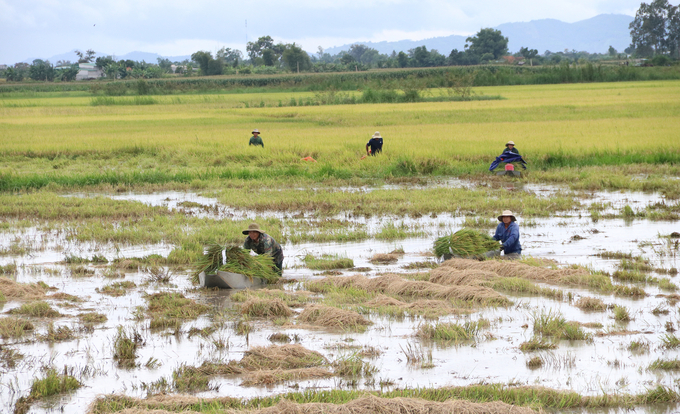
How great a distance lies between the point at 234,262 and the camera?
7.94 metres

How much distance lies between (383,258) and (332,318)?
275cm

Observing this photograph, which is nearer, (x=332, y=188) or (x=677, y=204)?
(x=677, y=204)

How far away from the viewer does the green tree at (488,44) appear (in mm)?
120500

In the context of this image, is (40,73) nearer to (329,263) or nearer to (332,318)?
(329,263)

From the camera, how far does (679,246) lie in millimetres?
9461

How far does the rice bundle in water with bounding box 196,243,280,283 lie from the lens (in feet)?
25.9

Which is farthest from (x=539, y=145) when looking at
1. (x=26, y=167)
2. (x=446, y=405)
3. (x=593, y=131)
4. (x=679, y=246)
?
(x=446, y=405)

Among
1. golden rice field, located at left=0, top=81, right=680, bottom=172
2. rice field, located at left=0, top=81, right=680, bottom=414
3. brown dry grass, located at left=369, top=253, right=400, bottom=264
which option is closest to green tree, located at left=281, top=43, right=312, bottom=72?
golden rice field, located at left=0, top=81, right=680, bottom=172

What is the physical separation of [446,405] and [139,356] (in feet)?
9.17

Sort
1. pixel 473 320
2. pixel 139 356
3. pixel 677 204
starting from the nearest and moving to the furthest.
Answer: pixel 139 356, pixel 473 320, pixel 677 204

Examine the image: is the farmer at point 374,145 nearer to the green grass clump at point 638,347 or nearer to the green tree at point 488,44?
the green grass clump at point 638,347

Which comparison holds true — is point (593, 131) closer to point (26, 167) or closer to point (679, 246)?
point (679, 246)

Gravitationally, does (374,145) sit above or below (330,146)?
above

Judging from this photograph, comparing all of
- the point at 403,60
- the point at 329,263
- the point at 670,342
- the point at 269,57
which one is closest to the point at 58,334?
the point at 329,263
